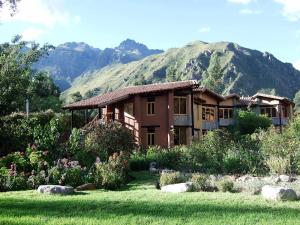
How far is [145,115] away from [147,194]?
953 inches

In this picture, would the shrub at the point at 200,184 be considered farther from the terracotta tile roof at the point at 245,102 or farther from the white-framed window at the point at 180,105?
the terracotta tile roof at the point at 245,102

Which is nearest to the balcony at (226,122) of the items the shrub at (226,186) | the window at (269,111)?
the window at (269,111)

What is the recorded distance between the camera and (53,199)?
1373 cm

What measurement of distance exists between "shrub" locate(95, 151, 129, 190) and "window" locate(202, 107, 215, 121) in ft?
98.0

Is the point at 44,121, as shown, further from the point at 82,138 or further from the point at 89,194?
the point at 89,194

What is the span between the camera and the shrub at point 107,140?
23672 mm

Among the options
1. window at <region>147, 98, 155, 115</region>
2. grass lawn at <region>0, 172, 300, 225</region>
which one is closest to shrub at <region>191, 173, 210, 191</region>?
grass lawn at <region>0, 172, 300, 225</region>

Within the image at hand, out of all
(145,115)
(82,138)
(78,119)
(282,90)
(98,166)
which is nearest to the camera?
(98,166)

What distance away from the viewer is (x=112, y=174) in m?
17.0

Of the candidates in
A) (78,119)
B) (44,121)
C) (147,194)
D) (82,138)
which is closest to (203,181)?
(147,194)

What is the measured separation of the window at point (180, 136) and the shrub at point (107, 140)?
44.4ft

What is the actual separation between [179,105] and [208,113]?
33.2ft

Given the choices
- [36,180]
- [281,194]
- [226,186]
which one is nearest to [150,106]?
[36,180]

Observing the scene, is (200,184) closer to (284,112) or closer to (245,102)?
(245,102)
